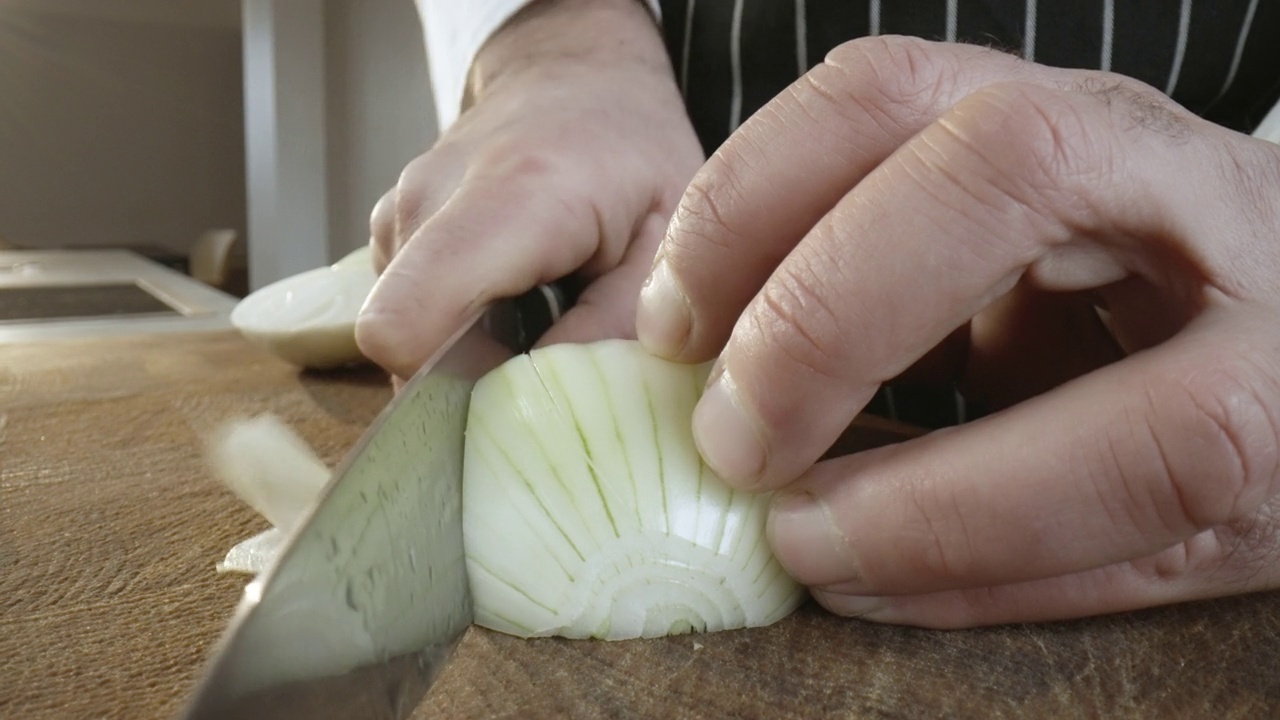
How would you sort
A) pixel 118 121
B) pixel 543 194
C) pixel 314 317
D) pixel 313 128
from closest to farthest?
1. pixel 543 194
2. pixel 314 317
3. pixel 313 128
4. pixel 118 121

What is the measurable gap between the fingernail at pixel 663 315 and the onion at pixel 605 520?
2 cm

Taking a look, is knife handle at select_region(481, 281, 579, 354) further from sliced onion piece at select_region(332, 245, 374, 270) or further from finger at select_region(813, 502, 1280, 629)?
sliced onion piece at select_region(332, 245, 374, 270)

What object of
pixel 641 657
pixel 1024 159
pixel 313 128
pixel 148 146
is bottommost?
pixel 148 146

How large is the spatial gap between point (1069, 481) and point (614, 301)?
34 cm

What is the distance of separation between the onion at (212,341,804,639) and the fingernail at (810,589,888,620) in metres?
0.02

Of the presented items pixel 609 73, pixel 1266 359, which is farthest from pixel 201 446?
pixel 1266 359

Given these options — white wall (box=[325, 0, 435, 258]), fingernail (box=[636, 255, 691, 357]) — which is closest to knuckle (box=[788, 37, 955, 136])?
fingernail (box=[636, 255, 691, 357])

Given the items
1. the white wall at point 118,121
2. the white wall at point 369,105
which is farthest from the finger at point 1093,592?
the white wall at point 118,121

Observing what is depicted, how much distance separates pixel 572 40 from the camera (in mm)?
828

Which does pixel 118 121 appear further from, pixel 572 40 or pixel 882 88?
pixel 882 88

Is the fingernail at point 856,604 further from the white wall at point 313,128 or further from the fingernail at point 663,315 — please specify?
the white wall at point 313,128

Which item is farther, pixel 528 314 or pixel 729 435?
pixel 528 314

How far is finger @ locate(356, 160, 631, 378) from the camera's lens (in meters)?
0.52

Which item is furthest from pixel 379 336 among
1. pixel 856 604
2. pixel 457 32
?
pixel 457 32
